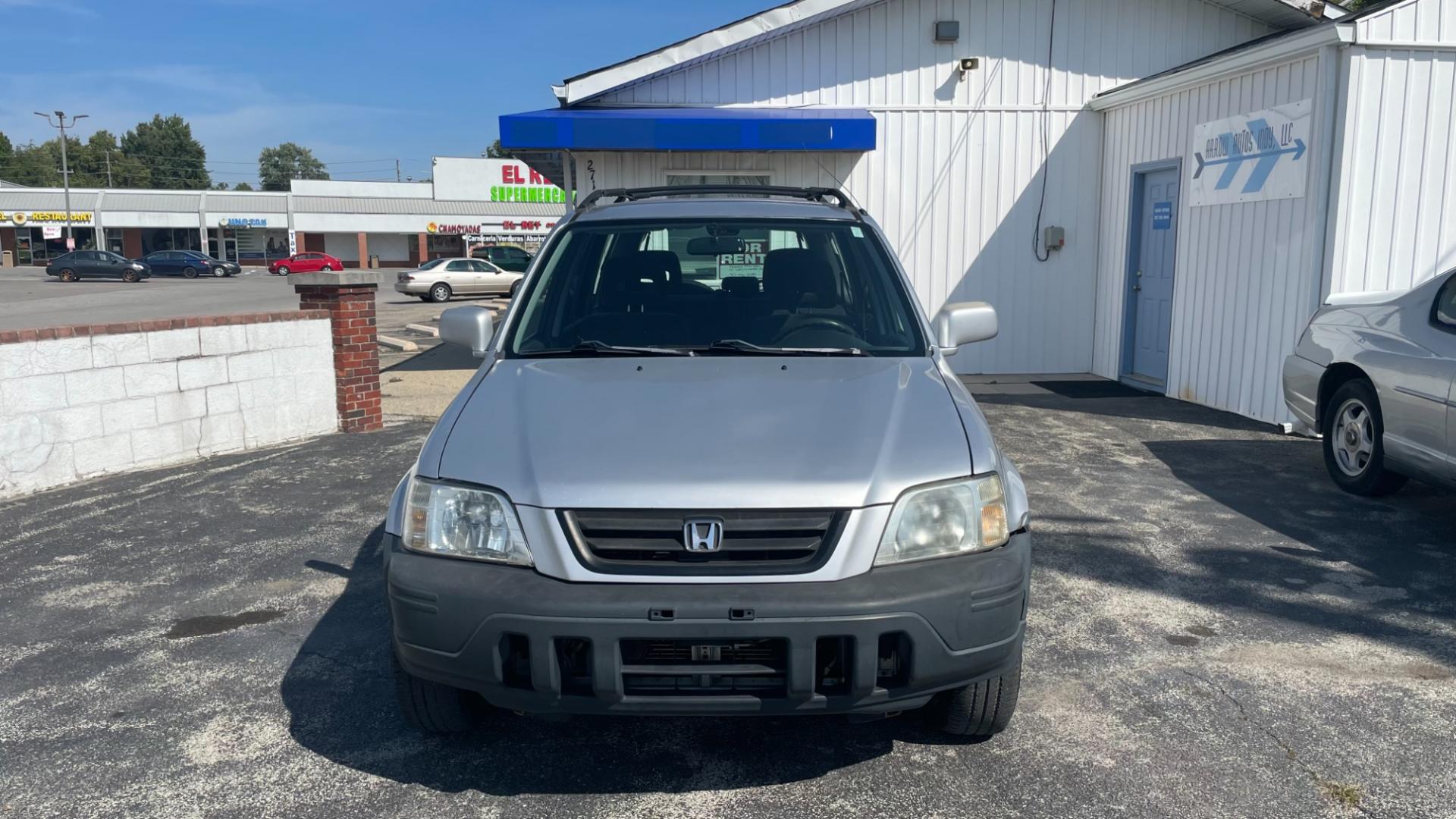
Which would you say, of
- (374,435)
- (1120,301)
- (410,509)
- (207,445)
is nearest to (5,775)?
(410,509)

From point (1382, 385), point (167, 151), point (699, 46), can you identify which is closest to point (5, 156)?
point (167, 151)

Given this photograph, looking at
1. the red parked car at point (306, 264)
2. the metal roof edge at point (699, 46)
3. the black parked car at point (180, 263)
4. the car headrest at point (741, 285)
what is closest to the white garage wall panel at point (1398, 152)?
the metal roof edge at point (699, 46)

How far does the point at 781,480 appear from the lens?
280 cm

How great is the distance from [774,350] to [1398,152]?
23.8 ft

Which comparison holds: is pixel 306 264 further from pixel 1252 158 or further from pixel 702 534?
pixel 702 534

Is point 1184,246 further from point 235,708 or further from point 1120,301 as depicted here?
point 235,708

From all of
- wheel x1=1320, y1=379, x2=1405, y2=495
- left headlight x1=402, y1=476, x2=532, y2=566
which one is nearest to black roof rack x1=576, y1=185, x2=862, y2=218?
left headlight x1=402, y1=476, x2=532, y2=566

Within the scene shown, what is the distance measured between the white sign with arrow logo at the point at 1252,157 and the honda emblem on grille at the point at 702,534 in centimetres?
784

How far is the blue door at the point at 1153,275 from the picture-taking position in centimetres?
1100

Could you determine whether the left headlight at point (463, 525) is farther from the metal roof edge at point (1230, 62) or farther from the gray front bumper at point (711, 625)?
the metal roof edge at point (1230, 62)

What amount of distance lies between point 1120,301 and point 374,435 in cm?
814

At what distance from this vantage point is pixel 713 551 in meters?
2.75

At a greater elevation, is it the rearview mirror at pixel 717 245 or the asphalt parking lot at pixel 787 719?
the rearview mirror at pixel 717 245

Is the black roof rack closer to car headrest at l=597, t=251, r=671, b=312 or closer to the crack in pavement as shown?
car headrest at l=597, t=251, r=671, b=312
